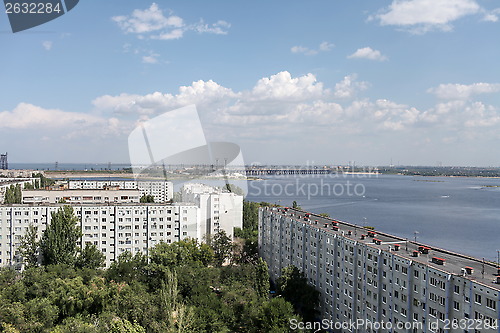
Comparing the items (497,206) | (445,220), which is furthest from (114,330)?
(497,206)

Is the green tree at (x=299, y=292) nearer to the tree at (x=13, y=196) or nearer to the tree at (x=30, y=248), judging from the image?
the tree at (x=30, y=248)

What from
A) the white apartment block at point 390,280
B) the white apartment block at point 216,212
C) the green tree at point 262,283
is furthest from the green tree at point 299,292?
the white apartment block at point 216,212

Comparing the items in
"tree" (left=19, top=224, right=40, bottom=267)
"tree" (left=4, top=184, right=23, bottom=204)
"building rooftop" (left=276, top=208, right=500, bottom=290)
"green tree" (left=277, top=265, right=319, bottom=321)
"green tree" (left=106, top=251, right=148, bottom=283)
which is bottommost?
"green tree" (left=277, top=265, right=319, bottom=321)

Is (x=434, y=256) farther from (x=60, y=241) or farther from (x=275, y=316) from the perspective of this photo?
(x=60, y=241)

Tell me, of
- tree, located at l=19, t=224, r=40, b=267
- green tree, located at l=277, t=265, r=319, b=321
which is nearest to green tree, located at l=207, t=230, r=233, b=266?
green tree, located at l=277, t=265, r=319, b=321

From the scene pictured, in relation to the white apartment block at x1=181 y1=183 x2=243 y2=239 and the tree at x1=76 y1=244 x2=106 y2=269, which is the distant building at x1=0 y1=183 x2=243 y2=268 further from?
the white apartment block at x1=181 y1=183 x2=243 y2=239

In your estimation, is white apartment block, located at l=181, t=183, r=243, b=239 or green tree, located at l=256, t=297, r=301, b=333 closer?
green tree, located at l=256, t=297, r=301, b=333
